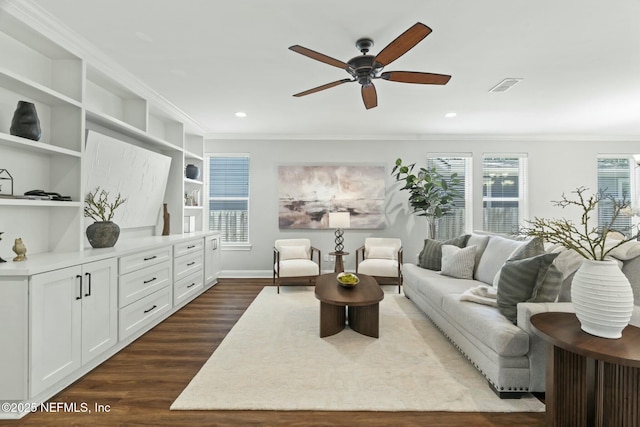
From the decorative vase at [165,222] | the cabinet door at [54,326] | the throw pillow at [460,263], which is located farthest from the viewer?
the decorative vase at [165,222]

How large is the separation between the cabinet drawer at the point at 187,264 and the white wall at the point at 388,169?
1.37 metres

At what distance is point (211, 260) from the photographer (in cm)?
486

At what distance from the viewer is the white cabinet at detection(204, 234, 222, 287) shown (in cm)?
464

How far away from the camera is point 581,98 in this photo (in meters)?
3.77

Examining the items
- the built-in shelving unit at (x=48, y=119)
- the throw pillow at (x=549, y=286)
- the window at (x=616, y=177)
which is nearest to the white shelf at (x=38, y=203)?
the built-in shelving unit at (x=48, y=119)

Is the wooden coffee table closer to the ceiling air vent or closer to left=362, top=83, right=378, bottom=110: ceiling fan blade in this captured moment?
left=362, top=83, right=378, bottom=110: ceiling fan blade

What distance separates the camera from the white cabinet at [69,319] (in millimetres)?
1890

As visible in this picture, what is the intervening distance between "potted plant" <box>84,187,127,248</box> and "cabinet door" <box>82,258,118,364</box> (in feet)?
1.32

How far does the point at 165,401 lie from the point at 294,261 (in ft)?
9.27

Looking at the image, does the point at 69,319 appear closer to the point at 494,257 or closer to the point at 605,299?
the point at 605,299

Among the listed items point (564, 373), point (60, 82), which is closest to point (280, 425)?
point (564, 373)

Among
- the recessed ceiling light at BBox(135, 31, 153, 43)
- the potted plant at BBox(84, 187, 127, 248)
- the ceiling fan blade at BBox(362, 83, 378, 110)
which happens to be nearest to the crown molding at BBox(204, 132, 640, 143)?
the ceiling fan blade at BBox(362, 83, 378, 110)

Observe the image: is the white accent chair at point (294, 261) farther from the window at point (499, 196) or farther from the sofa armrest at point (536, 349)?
the window at point (499, 196)

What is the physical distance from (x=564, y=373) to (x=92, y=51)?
4227 millimetres
